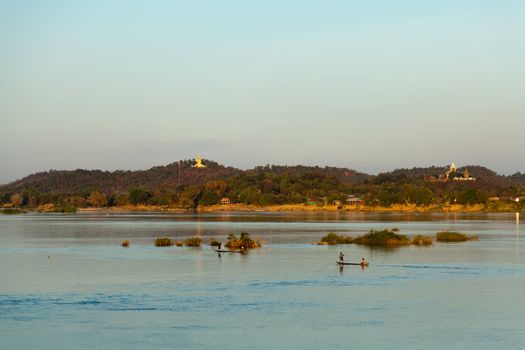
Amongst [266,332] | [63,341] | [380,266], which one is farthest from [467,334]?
[380,266]

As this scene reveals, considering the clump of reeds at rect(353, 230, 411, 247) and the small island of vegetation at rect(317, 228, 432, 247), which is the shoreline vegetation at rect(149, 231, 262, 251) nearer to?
the small island of vegetation at rect(317, 228, 432, 247)

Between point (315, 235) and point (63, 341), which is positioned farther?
point (315, 235)

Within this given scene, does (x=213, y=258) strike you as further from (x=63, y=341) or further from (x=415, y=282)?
(x=63, y=341)

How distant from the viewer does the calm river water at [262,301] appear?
2938cm

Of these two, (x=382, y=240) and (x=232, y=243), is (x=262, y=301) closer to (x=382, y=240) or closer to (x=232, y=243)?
(x=232, y=243)

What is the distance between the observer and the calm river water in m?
29.4

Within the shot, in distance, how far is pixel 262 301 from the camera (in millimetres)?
37562

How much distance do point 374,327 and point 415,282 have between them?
13695mm

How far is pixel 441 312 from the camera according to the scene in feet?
114

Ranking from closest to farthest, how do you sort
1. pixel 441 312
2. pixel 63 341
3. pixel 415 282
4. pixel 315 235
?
pixel 63 341
pixel 441 312
pixel 415 282
pixel 315 235

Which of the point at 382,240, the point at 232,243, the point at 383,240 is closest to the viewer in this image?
the point at 232,243

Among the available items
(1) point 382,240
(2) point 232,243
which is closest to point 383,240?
(1) point 382,240

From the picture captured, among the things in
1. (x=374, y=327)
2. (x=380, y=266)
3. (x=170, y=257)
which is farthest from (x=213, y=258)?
(x=374, y=327)

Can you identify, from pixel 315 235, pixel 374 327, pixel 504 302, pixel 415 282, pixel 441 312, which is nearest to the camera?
pixel 374 327
